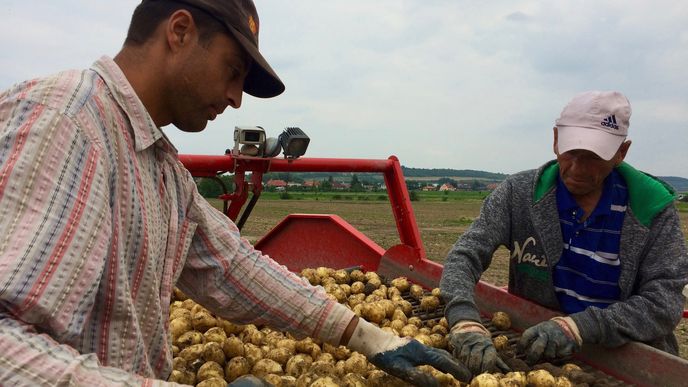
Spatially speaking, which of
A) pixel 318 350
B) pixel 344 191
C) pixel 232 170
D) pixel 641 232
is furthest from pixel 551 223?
pixel 344 191

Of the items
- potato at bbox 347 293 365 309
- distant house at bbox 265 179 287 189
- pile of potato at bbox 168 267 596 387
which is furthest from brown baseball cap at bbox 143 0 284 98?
distant house at bbox 265 179 287 189

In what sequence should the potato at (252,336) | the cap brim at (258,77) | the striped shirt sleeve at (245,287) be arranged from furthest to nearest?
the potato at (252,336) → the striped shirt sleeve at (245,287) → the cap brim at (258,77)

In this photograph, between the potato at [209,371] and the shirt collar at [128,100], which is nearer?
the shirt collar at [128,100]

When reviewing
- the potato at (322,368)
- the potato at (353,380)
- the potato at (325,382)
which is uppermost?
the potato at (325,382)

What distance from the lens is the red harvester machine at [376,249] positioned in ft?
8.44

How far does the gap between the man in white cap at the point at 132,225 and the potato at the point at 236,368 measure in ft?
1.33

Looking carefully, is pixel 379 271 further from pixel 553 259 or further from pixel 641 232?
pixel 641 232

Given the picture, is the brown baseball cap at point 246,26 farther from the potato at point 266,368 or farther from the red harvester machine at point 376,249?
the red harvester machine at point 376,249

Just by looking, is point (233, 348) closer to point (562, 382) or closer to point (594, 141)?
point (562, 382)

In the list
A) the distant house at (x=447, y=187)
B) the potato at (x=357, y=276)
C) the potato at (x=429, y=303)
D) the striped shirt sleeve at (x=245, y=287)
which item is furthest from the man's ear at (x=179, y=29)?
the distant house at (x=447, y=187)

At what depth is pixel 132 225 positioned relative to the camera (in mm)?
1574

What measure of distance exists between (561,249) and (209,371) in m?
1.81

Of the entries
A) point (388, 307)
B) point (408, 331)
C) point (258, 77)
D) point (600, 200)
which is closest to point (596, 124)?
point (600, 200)

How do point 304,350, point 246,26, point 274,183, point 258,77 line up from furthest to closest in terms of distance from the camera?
1. point 274,183
2. point 304,350
3. point 258,77
4. point 246,26
